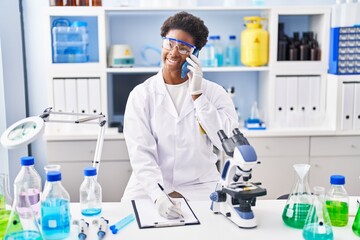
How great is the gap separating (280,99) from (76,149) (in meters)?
1.46

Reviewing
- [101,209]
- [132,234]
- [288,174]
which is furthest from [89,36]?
[132,234]

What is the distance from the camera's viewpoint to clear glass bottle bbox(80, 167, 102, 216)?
158 centimetres

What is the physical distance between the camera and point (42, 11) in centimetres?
330

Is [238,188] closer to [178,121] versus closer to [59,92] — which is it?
[178,121]

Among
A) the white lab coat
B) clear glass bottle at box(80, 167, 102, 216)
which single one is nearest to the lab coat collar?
the white lab coat

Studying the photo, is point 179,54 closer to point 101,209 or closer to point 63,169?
point 101,209

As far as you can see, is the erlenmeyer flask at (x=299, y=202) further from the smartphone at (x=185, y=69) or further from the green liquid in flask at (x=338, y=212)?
the smartphone at (x=185, y=69)

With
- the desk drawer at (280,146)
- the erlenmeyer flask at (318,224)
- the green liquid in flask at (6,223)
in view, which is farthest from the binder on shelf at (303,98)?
the green liquid in flask at (6,223)

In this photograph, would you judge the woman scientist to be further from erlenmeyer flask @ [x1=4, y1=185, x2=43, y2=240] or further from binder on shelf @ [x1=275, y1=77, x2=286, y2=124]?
binder on shelf @ [x1=275, y1=77, x2=286, y2=124]

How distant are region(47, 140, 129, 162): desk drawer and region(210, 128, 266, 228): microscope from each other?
1.55m

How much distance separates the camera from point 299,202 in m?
1.50

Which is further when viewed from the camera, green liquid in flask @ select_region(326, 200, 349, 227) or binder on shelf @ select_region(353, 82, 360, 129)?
binder on shelf @ select_region(353, 82, 360, 129)

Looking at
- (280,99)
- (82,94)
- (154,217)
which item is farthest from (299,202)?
(82,94)

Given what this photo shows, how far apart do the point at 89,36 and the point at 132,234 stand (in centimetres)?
224
